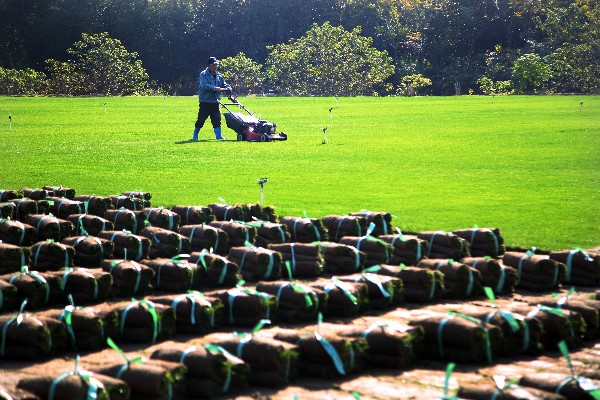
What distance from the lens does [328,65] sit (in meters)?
80.6

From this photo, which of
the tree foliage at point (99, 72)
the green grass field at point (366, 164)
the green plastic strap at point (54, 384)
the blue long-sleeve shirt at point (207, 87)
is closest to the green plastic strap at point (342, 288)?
the green plastic strap at point (54, 384)

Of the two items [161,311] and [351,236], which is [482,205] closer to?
[351,236]

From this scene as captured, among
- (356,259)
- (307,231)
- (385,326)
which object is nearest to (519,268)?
(356,259)

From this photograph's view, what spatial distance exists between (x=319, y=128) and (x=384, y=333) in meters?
33.1

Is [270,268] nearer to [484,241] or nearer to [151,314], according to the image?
[151,314]

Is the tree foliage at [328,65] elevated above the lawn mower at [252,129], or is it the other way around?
the tree foliage at [328,65]

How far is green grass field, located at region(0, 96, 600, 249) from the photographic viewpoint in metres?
20.7

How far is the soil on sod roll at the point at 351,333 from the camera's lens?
32.7 feet

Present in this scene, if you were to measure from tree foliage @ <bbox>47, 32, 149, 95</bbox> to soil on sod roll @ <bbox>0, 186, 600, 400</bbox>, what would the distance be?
224ft

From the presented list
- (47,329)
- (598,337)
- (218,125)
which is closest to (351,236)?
(598,337)

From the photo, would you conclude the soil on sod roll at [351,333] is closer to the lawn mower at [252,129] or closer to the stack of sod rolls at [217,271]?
the stack of sod rolls at [217,271]

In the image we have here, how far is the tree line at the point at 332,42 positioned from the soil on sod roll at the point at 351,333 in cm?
6709

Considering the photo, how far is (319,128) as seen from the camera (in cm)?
4353

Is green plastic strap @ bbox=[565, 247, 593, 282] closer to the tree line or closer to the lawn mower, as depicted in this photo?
the lawn mower
